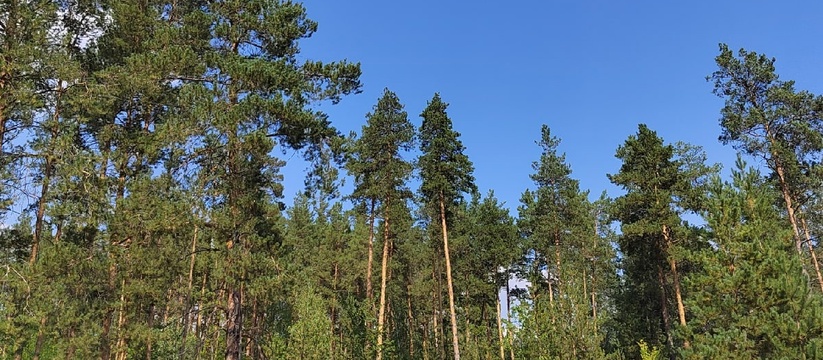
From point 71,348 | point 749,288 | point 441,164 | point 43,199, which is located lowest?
point 71,348

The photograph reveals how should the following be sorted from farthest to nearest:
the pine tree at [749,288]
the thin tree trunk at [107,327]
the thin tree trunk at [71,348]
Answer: the thin tree trunk at [71,348]
the thin tree trunk at [107,327]
the pine tree at [749,288]

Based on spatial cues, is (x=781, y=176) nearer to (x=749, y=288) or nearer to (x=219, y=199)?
(x=749, y=288)

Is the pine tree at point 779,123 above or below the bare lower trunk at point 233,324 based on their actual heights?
above

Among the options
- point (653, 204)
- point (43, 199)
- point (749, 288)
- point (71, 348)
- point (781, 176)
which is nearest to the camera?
point (749, 288)

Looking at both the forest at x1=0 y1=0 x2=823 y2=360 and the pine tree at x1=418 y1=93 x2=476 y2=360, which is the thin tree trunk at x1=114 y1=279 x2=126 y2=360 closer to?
the forest at x1=0 y1=0 x2=823 y2=360

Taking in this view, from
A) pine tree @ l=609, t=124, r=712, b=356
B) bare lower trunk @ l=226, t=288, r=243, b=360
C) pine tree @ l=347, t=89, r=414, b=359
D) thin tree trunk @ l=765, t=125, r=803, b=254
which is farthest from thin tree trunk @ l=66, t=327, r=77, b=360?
thin tree trunk @ l=765, t=125, r=803, b=254

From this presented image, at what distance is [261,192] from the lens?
484 inches

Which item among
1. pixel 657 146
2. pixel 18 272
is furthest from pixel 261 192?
pixel 657 146

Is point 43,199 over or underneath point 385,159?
underneath

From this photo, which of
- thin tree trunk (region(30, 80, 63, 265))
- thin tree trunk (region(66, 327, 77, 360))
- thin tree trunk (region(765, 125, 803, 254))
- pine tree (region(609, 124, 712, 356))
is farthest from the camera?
pine tree (region(609, 124, 712, 356))

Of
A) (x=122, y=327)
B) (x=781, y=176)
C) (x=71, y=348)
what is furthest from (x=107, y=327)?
(x=781, y=176)

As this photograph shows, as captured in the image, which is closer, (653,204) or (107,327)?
(107,327)

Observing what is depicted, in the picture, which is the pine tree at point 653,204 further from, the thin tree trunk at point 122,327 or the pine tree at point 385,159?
the thin tree trunk at point 122,327

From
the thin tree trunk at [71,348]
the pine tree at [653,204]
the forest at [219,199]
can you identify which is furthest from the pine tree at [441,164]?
the thin tree trunk at [71,348]
